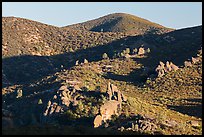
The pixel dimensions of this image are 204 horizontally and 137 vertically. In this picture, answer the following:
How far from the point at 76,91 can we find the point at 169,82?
91.9 ft

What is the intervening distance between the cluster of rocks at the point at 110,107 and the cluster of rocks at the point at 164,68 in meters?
28.3

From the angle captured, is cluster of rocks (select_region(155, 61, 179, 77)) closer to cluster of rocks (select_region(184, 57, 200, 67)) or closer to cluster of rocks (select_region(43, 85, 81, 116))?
cluster of rocks (select_region(184, 57, 200, 67))

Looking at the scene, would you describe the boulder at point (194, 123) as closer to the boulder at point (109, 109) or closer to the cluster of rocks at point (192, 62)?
the boulder at point (109, 109)

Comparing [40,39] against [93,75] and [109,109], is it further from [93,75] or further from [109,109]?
[109,109]

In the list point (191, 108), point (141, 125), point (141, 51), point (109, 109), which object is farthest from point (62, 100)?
point (141, 51)

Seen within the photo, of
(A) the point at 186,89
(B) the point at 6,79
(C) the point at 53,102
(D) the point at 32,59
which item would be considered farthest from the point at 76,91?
(D) the point at 32,59

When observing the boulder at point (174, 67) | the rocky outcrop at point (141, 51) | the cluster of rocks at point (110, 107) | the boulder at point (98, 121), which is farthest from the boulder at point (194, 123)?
the rocky outcrop at point (141, 51)

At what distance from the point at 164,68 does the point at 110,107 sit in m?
37.4

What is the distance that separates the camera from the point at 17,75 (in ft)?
368

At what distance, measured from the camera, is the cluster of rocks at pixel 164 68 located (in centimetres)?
10073

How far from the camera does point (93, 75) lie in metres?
98.4

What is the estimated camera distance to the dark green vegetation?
214 feet

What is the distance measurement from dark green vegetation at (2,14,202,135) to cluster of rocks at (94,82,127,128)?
963 millimetres

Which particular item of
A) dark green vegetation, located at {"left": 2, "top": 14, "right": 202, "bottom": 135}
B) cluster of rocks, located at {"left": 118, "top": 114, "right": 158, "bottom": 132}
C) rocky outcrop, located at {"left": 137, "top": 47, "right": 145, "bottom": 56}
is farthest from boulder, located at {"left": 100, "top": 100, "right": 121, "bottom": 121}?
rocky outcrop, located at {"left": 137, "top": 47, "right": 145, "bottom": 56}
